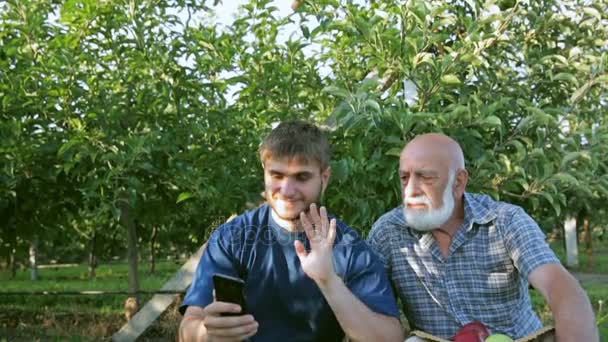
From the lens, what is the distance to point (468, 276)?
2625 mm

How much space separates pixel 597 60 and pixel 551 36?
47cm

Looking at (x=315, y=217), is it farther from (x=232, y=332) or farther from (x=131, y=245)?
(x=131, y=245)

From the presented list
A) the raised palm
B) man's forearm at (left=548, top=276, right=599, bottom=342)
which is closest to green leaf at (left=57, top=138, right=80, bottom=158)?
the raised palm

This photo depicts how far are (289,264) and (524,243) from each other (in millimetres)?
775

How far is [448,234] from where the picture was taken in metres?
2.68

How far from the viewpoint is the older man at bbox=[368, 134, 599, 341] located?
8.49 feet

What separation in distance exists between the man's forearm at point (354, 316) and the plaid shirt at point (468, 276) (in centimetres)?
38

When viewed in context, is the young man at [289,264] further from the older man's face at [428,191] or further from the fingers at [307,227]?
the older man's face at [428,191]

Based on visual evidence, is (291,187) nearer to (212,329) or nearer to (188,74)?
(212,329)

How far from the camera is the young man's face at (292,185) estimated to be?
Result: 7.65 feet

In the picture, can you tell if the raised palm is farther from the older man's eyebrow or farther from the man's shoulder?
the older man's eyebrow

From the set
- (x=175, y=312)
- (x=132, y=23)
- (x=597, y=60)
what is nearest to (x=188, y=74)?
(x=132, y=23)

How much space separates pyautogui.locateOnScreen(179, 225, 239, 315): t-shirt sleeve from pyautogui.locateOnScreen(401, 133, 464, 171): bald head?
683 millimetres

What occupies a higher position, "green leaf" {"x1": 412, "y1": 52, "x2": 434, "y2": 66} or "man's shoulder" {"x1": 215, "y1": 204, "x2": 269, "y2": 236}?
"green leaf" {"x1": 412, "y1": 52, "x2": 434, "y2": 66}
